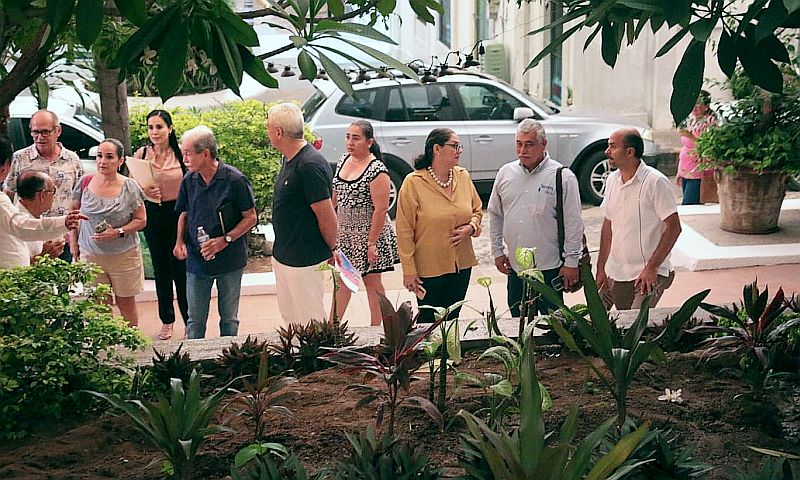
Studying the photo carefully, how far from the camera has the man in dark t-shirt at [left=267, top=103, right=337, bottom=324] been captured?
22.1 ft

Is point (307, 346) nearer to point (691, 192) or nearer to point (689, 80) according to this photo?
point (689, 80)

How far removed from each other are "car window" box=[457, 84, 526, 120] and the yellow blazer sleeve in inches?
263

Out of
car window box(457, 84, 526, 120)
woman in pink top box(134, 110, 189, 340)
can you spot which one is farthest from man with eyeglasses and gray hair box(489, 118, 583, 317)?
car window box(457, 84, 526, 120)

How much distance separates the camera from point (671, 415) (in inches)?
189

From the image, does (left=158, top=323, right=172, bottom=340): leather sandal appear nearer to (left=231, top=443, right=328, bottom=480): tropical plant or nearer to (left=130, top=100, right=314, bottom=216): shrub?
(left=130, top=100, right=314, bottom=216): shrub

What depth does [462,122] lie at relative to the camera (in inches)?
517

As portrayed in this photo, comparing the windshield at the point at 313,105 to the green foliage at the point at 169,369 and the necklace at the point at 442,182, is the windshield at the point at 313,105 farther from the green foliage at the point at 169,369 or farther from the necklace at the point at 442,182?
the green foliage at the point at 169,369

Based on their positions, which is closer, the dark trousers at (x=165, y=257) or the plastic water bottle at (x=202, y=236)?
the plastic water bottle at (x=202, y=236)

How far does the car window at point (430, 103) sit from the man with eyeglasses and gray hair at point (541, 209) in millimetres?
6337

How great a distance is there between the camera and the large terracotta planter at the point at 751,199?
34.6 feet

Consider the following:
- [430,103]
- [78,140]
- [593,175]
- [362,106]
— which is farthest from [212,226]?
[593,175]

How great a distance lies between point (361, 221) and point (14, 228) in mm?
2405

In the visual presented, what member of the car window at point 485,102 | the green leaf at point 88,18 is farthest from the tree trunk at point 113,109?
the green leaf at point 88,18

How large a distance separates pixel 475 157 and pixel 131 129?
440cm
